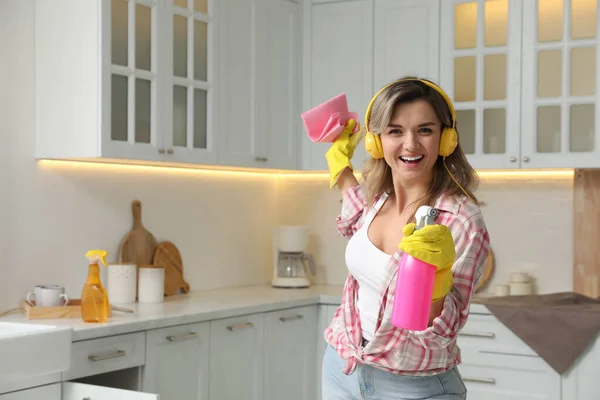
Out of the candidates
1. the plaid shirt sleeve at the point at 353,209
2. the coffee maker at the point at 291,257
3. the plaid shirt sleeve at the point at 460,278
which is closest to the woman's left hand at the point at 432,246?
the plaid shirt sleeve at the point at 460,278

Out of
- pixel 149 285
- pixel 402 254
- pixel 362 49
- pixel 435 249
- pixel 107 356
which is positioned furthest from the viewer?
pixel 362 49

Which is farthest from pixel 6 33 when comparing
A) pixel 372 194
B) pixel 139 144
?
pixel 372 194

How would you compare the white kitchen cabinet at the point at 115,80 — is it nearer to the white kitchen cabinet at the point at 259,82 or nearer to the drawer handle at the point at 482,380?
the white kitchen cabinet at the point at 259,82

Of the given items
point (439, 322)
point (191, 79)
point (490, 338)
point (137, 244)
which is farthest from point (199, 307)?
point (439, 322)

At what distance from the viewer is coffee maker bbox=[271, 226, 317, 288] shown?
15.3 feet

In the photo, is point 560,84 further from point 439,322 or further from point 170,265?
point 439,322

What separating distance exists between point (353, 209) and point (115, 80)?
1.60 m

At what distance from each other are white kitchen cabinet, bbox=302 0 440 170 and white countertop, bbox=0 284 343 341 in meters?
0.70

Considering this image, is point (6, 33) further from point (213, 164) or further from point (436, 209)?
point (436, 209)

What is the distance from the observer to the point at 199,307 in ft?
12.2

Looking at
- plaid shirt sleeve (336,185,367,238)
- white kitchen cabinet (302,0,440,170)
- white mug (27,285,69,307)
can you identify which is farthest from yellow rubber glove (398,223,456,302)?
white kitchen cabinet (302,0,440,170)

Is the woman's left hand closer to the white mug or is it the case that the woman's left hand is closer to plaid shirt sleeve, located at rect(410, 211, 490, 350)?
plaid shirt sleeve, located at rect(410, 211, 490, 350)

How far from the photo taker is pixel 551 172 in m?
4.39

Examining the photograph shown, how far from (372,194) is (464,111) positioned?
2.29m
